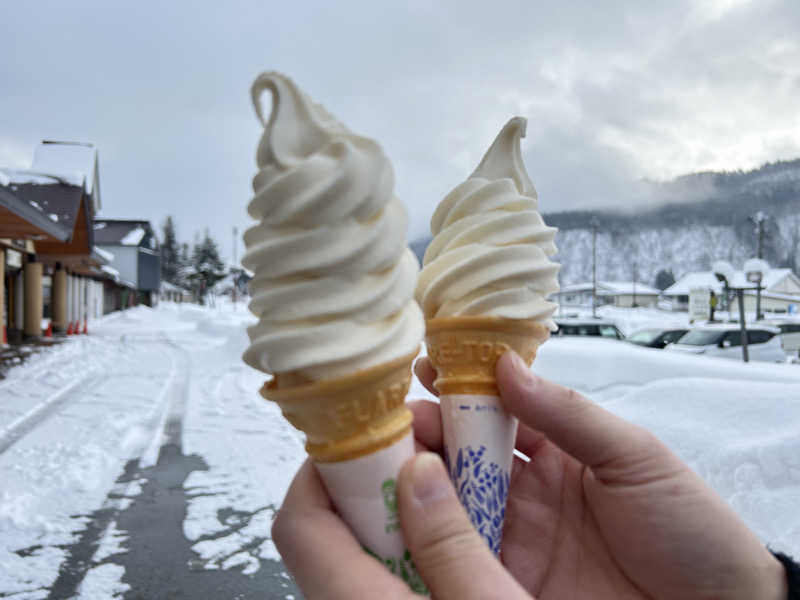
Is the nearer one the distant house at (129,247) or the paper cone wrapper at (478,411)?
the paper cone wrapper at (478,411)

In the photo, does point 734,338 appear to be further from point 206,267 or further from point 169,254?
point 169,254

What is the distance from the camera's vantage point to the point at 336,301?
1467 mm

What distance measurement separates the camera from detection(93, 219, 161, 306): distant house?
4603 cm

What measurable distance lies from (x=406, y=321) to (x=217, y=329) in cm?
2453

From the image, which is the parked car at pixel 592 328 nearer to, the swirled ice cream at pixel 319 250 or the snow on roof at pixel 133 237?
the swirled ice cream at pixel 319 250

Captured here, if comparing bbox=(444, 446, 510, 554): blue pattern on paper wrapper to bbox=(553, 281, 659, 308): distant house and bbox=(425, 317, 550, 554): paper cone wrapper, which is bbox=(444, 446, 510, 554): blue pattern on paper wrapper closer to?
bbox=(425, 317, 550, 554): paper cone wrapper

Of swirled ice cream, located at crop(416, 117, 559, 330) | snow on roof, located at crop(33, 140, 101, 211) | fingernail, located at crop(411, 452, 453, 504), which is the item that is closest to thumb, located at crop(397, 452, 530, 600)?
fingernail, located at crop(411, 452, 453, 504)

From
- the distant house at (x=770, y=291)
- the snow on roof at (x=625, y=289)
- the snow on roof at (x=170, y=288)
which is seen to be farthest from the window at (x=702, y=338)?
the snow on roof at (x=625, y=289)

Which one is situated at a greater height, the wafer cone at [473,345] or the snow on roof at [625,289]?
the snow on roof at [625,289]

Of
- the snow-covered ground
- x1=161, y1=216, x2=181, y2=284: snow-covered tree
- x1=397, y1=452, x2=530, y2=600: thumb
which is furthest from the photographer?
x1=161, y1=216, x2=181, y2=284: snow-covered tree

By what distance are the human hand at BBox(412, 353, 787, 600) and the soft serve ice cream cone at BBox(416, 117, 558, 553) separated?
0.11 meters

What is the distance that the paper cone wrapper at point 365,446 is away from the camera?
1530 mm

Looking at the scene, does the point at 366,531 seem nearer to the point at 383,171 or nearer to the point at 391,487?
the point at 391,487

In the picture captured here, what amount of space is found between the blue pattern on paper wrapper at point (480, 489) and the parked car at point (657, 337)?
13475 mm
